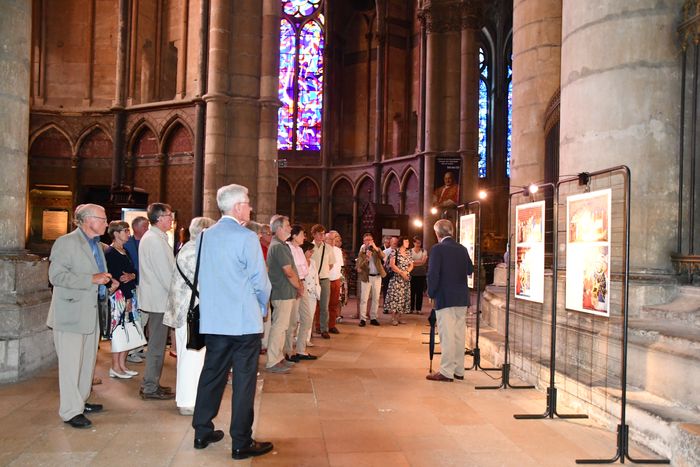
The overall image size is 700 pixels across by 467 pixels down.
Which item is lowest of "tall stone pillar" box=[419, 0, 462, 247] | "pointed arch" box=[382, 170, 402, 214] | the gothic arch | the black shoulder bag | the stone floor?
the stone floor

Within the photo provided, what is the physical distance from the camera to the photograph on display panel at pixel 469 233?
25.8 feet

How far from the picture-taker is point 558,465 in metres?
4.04

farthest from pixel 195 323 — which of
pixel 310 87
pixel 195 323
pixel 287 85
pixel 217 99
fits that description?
pixel 310 87

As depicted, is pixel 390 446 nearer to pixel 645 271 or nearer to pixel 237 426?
pixel 237 426

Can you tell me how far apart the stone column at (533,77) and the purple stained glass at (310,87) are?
20.2 metres

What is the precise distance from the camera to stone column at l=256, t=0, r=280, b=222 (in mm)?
13711

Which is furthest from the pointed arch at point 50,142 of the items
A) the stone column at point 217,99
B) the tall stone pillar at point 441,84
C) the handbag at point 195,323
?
the handbag at point 195,323

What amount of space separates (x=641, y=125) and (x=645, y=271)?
50.5 inches

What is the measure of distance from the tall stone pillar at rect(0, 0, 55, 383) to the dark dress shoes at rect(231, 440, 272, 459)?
3282mm

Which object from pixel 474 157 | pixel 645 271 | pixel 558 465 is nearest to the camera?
pixel 558 465

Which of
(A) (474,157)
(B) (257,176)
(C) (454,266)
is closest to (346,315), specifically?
(B) (257,176)

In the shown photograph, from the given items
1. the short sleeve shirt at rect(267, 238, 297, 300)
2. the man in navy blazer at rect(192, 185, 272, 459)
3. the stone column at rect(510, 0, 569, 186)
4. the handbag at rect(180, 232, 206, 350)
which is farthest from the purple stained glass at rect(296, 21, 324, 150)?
the man in navy blazer at rect(192, 185, 272, 459)

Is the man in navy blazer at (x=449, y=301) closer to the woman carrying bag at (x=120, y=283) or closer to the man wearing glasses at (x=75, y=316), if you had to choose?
the woman carrying bag at (x=120, y=283)

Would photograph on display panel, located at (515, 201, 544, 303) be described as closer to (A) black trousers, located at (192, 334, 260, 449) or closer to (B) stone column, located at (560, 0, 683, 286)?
(B) stone column, located at (560, 0, 683, 286)
